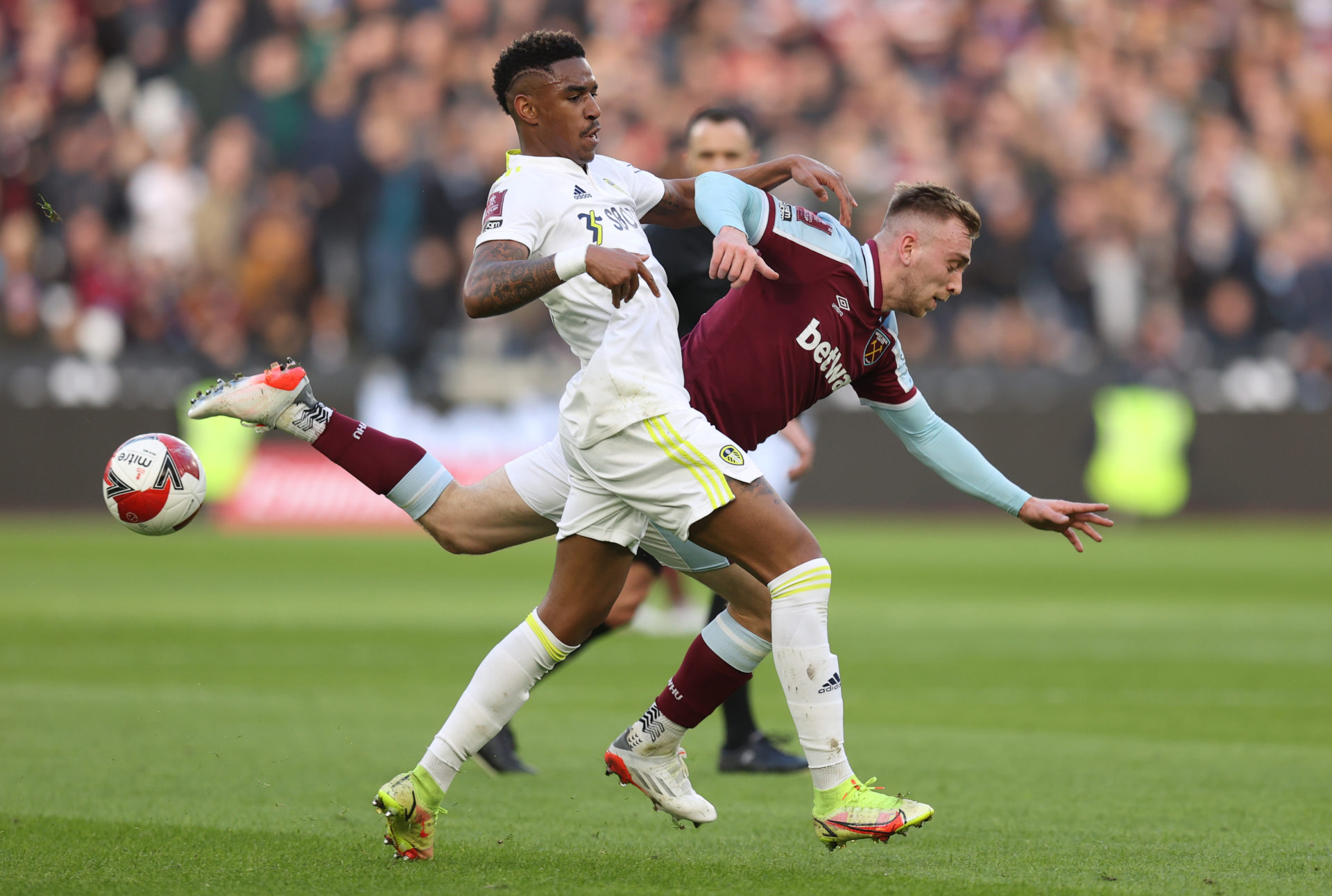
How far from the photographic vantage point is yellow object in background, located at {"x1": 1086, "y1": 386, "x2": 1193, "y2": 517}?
18.5 m

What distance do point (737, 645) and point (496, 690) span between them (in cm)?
82

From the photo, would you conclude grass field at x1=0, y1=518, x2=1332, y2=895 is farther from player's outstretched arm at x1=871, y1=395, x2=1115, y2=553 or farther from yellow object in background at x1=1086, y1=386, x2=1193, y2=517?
yellow object in background at x1=1086, y1=386, x2=1193, y2=517

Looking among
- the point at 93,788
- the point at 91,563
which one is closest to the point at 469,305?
the point at 93,788

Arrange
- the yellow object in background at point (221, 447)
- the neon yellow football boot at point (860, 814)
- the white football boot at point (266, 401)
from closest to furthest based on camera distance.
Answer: the neon yellow football boot at point (860, 814), the white football boot at point (266, 401), the yellow object in background at point (221, 447)

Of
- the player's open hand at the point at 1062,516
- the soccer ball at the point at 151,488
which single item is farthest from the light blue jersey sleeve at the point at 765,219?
the soccer ball at the point at 151,488

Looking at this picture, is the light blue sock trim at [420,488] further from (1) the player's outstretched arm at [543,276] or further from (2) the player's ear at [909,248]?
(2) the player's ear at [909,248]

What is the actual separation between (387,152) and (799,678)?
14269 millimetres

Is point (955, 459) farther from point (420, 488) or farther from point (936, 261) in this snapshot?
point (420, 488)

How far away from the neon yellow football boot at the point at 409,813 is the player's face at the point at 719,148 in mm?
3409

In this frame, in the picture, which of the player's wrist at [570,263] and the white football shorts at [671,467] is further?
the white football shorts at [671,467]

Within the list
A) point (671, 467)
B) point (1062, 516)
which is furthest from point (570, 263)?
point (1062, 516)

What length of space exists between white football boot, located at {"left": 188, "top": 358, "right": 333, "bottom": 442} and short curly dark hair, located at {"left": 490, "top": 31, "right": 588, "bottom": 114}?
1.20 m

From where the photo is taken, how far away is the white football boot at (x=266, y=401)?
18.3 feet

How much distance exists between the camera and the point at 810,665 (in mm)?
4988
